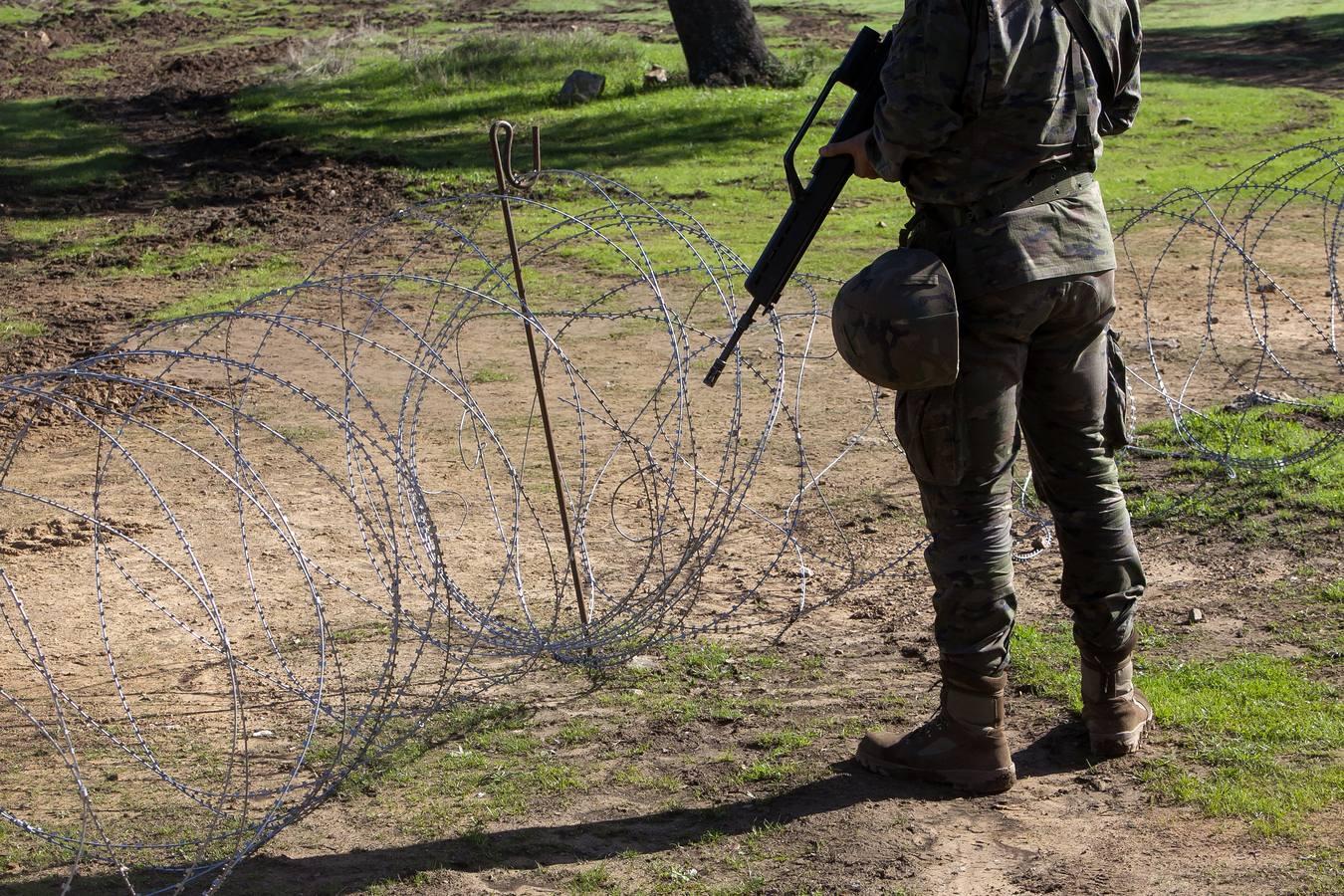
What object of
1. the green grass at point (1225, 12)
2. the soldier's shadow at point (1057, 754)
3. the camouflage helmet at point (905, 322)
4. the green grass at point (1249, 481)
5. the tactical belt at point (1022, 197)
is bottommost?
the soldier's shadow at point (1057, 754)

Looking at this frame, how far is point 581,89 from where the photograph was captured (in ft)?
55.7

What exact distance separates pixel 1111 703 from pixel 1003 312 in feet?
4.11

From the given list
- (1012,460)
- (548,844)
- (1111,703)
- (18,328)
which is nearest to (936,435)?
(1012,460)

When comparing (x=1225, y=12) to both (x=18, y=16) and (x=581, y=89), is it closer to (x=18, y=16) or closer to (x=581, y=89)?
(x=581, y=89)

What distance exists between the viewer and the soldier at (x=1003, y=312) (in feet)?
11.8

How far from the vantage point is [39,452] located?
7.18 meters

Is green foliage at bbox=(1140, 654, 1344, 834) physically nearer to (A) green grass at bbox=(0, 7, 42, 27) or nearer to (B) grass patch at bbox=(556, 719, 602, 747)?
(B) grass patch at bbox=(556, 719, 602, 747)

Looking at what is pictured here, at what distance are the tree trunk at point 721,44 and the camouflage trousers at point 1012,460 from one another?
1385 cm

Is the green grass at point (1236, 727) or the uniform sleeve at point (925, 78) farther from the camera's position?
the green grass at point (1236, 727)

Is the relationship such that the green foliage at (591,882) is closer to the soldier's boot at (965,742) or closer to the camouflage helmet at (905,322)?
the soldier's boot at (965,742)

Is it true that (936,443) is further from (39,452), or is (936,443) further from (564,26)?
(564,26)

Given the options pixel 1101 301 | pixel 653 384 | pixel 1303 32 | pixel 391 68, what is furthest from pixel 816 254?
pixel 1303 32

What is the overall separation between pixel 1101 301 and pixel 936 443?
588 millimetres

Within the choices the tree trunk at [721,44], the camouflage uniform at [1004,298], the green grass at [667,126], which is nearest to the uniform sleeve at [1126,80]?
the camouflage uniform at [1004,298]
